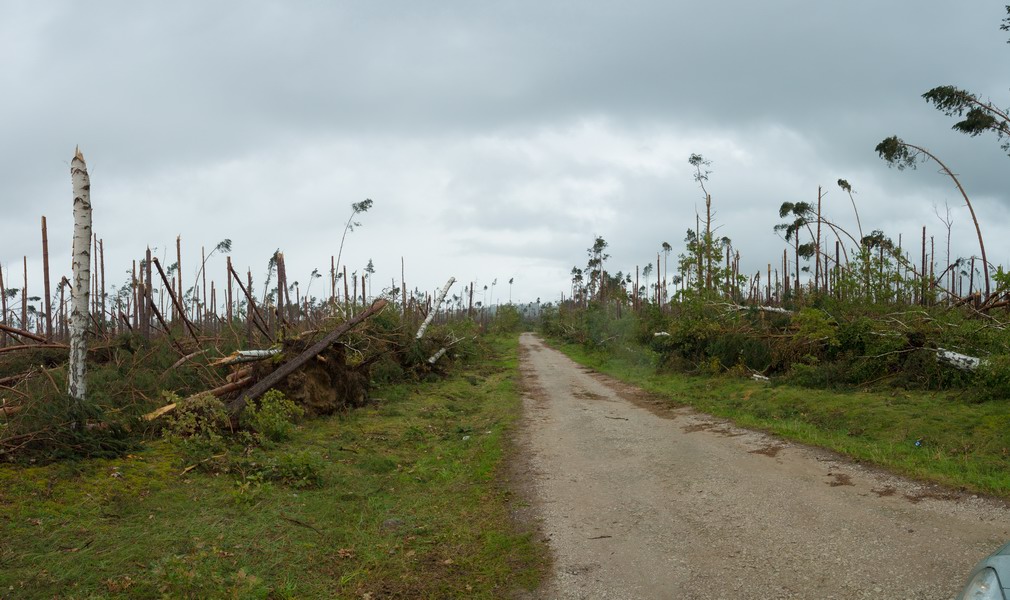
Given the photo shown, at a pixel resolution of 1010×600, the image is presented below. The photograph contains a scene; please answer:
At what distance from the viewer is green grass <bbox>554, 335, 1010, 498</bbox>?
22.9 ft

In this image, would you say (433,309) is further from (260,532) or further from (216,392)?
(260,532)

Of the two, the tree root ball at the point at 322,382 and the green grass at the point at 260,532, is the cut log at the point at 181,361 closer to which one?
the tree root ball at the point at 322,382

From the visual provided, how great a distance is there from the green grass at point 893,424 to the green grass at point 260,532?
4759 millimetres

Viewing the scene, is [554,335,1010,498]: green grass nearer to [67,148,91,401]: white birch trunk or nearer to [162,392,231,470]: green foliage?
[162,392,231,470]: green foliage

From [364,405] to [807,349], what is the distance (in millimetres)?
10400

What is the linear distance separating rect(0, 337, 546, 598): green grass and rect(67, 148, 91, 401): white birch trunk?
112 centimetres

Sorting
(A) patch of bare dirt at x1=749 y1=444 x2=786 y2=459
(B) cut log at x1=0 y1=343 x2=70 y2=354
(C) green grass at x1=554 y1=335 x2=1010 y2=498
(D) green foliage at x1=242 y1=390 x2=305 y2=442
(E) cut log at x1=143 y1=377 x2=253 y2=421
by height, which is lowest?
(A) patch of bare dirt at x1=749 y1=444 x2=786 y2=459

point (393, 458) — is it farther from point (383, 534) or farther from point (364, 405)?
point (364, 405)

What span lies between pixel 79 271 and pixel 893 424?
36.0ft

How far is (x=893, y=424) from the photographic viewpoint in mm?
9203

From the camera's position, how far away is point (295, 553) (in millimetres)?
5008

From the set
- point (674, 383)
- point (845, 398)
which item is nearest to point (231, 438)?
point (845, 398)

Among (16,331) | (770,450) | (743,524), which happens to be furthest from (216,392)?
(770,450)

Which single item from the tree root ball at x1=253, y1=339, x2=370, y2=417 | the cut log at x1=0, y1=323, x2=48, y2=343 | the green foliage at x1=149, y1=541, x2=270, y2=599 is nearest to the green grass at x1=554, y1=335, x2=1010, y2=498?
the green foliage at x1=149, y1=541, x2=270, y2=599
